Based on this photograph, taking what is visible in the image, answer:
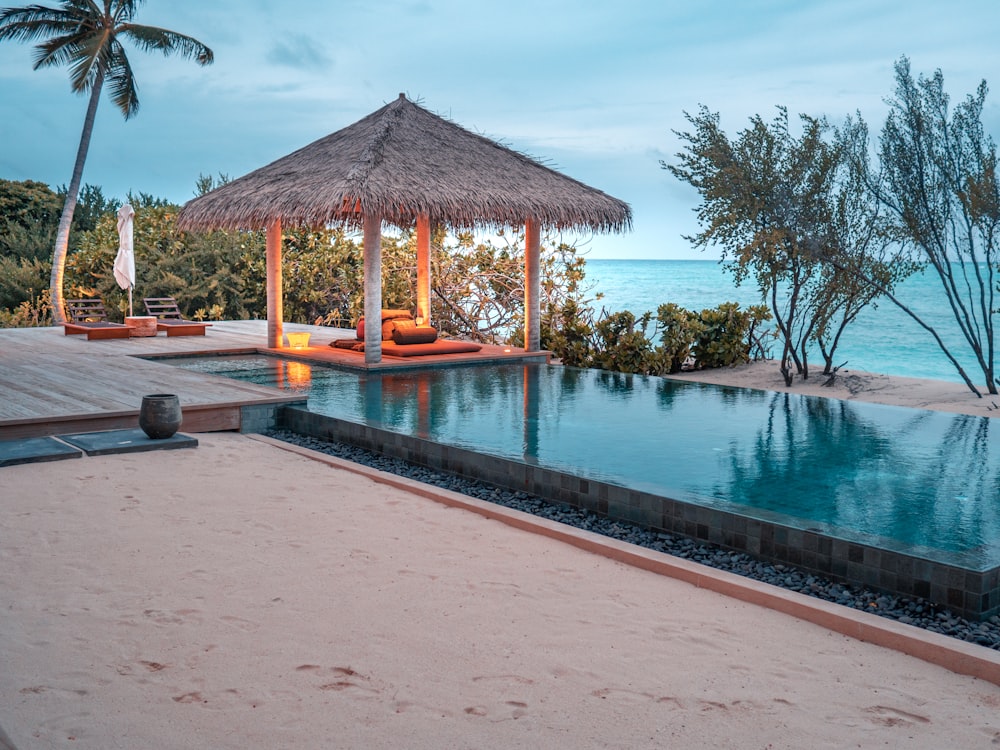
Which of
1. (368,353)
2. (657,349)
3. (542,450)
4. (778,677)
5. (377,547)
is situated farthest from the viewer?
(657,349)

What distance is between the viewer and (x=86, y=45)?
15.5 meters

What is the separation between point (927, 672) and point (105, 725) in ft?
8.18

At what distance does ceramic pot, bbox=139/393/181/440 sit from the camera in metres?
6.02

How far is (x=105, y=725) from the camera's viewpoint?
2461mm

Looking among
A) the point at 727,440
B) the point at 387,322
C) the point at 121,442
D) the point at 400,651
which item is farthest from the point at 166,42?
the point at 400,651

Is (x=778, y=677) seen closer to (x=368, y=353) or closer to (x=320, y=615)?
(x=320, y=615)

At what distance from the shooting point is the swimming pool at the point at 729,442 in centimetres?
411

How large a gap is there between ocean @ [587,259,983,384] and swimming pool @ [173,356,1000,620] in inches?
188

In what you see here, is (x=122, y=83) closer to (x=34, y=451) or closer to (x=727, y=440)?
(x=34, y=451)

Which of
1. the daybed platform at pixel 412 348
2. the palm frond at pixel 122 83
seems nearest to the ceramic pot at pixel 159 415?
the daybed platform at pixel 412 348

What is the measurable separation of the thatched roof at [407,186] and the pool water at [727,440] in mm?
1637

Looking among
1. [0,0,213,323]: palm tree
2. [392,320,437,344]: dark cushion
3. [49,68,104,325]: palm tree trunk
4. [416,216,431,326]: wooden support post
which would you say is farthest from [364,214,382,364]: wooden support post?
[0,0,213,323]: palm tree

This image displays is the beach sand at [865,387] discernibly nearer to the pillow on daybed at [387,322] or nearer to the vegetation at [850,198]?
the vegetation at [850,198]

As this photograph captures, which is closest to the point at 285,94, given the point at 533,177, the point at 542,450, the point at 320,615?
the point at 533,177
